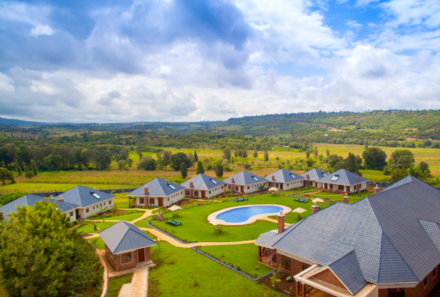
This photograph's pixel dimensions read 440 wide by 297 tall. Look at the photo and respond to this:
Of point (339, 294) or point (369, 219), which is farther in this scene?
point (369, 219)

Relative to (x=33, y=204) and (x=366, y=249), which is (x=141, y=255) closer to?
(x=366, y=249)

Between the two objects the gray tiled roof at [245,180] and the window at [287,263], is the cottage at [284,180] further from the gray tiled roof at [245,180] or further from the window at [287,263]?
the window at [287,263]

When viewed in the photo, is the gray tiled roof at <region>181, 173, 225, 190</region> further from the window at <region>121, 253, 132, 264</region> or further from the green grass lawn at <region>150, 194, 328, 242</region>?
the window at <region>121, 253, 132, 264</region>

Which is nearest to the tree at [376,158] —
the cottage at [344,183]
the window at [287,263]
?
the cottage at [344,183]

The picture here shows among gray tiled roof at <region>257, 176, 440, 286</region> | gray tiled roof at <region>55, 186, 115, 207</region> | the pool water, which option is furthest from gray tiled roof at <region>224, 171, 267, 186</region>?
gray tiled roof at <region>257, 176, 440, 286</region>

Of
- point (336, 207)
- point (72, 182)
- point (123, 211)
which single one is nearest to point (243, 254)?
point (336, 207)

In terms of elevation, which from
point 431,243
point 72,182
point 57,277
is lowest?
point 72,182

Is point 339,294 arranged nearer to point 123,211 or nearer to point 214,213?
point 214,213
